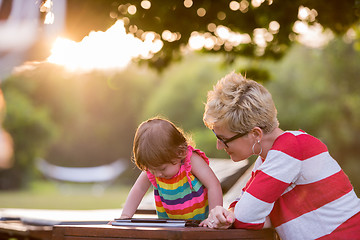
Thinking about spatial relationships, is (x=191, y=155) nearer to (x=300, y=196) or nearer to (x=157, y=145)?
(x=157, y=145)

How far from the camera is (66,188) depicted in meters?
30.0

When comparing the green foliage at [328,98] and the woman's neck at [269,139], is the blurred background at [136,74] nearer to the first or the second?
the green foliage at [328,98]

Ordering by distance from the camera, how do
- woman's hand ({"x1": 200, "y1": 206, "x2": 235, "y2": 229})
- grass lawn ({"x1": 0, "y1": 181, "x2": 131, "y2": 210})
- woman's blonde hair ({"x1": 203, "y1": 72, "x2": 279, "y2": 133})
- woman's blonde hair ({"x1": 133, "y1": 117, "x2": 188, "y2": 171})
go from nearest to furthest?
woman's hand ({"x1": 200, "y1": 206, "x2": 235, "y2": 229}) < woman's blonde hair ({"x1": 203, "y1": 72, "x2": 279, "y2": 133}) < woman's blonde hair ({"x1": 133, "y1": 117, "x2": 188, "y2": 171}) < grass lawn ({"x1": 0, "y1": 181, "x2": 131, "y2": 210})

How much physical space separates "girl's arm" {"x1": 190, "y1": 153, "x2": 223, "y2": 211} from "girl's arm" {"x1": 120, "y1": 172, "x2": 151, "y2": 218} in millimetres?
315

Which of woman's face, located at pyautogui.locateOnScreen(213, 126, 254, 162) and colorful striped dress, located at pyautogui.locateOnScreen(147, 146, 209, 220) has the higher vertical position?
woman's face, located at pyautogui.locateOnScreen(213, 126, 254, 162)

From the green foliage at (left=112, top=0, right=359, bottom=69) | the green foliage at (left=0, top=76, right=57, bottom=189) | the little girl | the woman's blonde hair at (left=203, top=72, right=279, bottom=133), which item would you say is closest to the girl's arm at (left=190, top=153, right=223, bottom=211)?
the little girl

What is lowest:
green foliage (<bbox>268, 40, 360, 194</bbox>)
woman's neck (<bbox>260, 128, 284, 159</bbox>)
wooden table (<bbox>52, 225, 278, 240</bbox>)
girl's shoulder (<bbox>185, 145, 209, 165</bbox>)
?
wooden table (<bbox>52, 225, 278, 240</bbox>)

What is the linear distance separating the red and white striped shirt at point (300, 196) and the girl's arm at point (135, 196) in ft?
2.77

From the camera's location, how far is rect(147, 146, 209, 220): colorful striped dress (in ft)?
9.31

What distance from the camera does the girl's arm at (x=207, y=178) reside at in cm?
279

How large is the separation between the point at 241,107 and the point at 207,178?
60 centimetres

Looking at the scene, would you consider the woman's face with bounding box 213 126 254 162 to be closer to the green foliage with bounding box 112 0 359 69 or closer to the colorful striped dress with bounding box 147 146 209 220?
the colorful striped dress with bounding box 147 146 209 220

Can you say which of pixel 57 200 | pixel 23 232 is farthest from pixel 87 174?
pixel 23 232

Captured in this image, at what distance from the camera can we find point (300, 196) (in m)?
2.35
